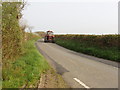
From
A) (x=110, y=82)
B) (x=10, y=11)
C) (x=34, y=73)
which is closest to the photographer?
(x=110, y=82)

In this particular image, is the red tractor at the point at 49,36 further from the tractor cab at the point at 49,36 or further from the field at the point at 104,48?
the field at the point at 104,48

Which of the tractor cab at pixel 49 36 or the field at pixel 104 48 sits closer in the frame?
the field at pixel 104 48

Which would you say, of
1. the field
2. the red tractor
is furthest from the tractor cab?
the field

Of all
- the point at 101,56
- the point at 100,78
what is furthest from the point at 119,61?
the point at 100,78

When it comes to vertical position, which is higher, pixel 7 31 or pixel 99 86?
pixel 7 31

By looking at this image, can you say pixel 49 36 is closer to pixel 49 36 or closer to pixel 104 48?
pixel 49 36

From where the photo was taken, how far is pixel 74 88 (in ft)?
21.1

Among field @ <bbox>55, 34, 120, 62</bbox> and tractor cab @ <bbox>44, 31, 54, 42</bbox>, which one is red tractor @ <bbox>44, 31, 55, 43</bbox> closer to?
tractor cab @ <bbox>44, 31, 54, 42</bbox>

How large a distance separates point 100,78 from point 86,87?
1669mm

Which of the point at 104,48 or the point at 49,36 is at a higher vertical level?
the point at 49,36

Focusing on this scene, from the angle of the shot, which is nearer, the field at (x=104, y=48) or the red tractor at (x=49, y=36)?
the field at (x=104, y=48)

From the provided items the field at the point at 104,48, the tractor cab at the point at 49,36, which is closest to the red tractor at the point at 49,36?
the tractor cab at the point at 49,36

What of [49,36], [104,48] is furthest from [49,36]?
[104,48]

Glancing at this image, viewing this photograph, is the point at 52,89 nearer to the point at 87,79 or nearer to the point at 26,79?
the point at 26,79
